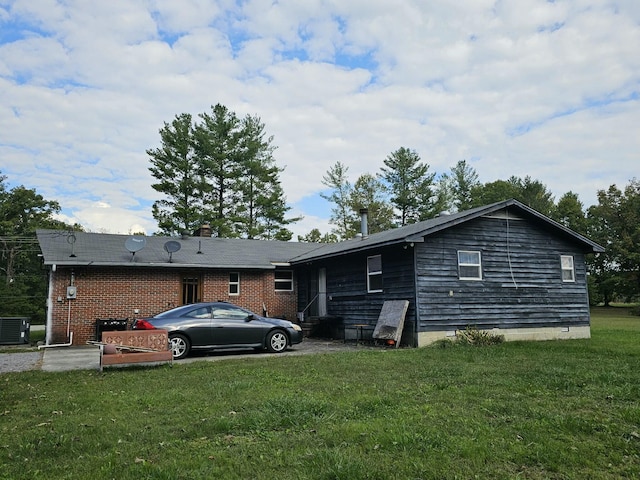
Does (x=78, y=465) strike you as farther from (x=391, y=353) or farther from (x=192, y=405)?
(x=391, y=353)

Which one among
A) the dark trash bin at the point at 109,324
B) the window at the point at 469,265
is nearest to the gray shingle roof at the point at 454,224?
the window at the point at 469,265

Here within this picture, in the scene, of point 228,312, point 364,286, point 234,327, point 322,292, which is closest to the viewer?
point 234,327

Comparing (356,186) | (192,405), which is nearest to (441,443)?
(192,405)

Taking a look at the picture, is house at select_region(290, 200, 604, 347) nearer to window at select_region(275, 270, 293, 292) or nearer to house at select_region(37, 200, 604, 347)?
house at select_region(37, 200, 604, 347)

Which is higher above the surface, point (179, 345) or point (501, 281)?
point (501, 281)

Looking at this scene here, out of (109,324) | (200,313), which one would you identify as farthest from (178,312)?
(109,324)

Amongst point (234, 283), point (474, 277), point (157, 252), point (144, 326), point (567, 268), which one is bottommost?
point (144, 326)

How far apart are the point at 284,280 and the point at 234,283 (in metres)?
2.46

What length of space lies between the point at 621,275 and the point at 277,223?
32.8 m

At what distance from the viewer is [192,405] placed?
6.47 meters

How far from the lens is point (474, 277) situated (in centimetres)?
1595

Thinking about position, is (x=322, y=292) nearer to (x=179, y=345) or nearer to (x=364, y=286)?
(x=364, y=286)

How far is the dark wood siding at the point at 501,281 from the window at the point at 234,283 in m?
8.55

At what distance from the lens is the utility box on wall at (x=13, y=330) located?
17.2 m
